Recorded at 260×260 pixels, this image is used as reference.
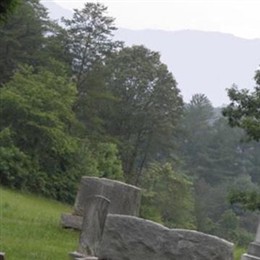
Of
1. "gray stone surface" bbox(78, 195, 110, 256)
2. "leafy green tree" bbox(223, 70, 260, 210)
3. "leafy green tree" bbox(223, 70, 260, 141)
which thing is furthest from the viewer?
"leafy green tree" bbox(223, 70, 260, 141)

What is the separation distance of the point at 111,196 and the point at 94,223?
517 centimetres

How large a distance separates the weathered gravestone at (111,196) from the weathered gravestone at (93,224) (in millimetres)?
4404

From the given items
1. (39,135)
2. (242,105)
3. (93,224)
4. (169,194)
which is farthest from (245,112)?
(169,194)

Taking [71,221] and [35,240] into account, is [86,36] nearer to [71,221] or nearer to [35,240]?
[71,221]

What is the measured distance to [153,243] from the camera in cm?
1023

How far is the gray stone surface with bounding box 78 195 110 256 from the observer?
12273mm

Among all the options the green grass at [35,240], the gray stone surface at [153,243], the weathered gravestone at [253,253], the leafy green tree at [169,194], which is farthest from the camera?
the leafy green tree at [169,194]

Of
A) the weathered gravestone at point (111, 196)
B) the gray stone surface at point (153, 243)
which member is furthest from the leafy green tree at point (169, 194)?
the gray stone surface at point (153, 243)

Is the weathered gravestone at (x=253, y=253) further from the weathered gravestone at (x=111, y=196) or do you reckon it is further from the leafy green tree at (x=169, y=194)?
the leafy green tree at (x=169, y=194)

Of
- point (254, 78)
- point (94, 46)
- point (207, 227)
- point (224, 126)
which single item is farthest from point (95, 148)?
point (224, 126)

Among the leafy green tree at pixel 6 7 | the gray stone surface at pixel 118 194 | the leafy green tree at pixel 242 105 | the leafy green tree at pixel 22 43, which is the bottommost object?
the gray stone surface at pixel 118 194

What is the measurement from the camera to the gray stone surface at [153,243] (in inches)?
386

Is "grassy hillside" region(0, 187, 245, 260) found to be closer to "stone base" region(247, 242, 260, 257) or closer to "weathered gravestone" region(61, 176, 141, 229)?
"weathered gravestone" region(61, 176, 141, 229)

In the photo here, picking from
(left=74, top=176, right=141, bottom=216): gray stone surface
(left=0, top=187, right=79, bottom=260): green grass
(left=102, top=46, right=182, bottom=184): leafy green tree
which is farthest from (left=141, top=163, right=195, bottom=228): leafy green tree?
(left=0, top=187, right=79, bottom=260): green grass
